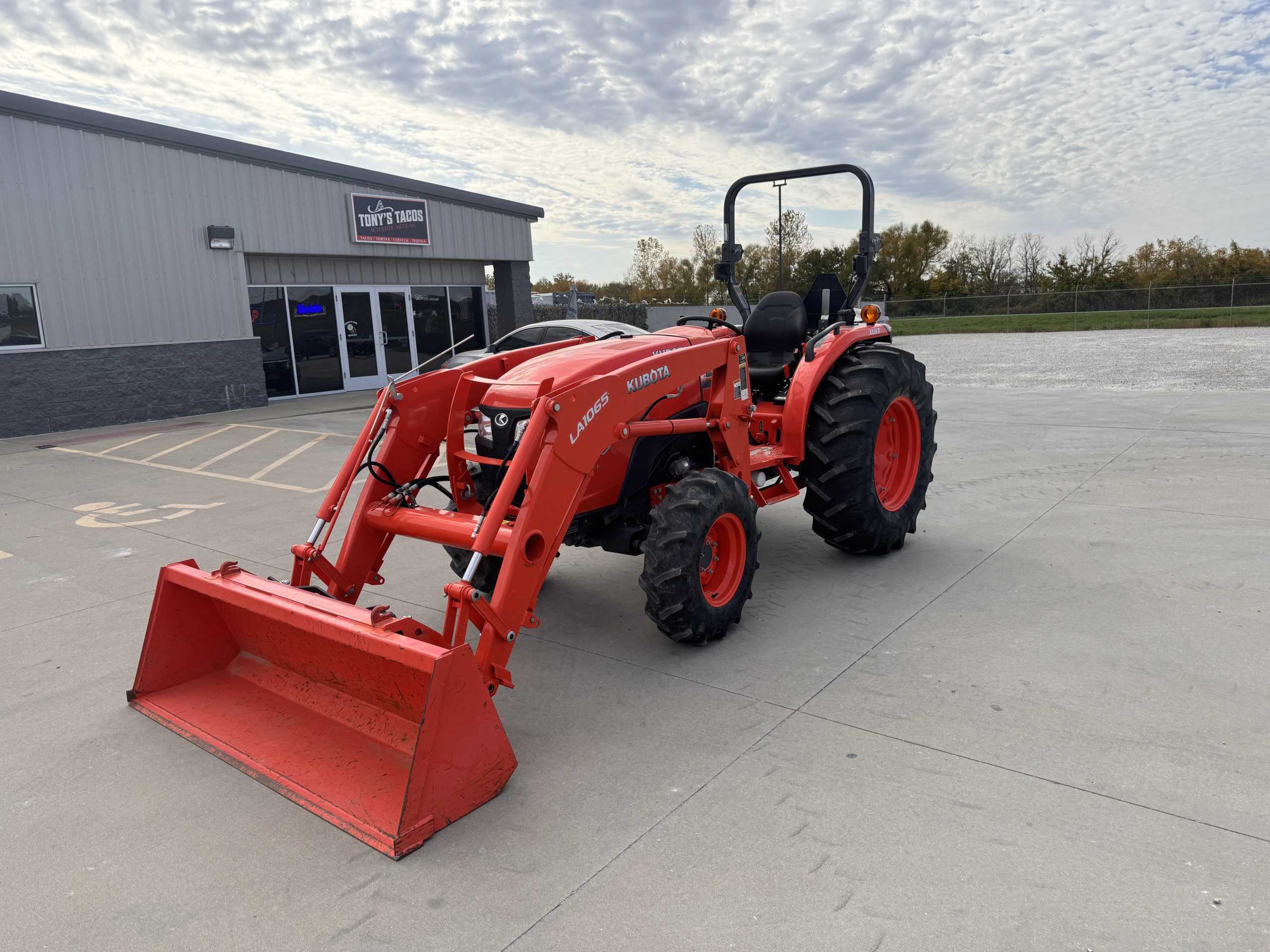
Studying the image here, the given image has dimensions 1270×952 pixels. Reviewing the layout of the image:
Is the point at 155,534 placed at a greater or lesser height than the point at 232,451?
lesser

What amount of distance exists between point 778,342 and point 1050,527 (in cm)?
236

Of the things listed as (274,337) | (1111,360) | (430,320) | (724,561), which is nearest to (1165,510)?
(724,561)

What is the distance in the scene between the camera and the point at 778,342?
18.8ft

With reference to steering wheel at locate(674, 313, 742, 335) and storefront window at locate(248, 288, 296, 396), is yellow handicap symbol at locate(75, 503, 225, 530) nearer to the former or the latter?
steering wheel at locate(674, 313, 742, 335)

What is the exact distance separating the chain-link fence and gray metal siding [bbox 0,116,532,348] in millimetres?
31661

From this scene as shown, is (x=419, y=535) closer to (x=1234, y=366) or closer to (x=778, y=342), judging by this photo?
(x=778, y=342)

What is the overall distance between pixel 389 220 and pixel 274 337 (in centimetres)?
322

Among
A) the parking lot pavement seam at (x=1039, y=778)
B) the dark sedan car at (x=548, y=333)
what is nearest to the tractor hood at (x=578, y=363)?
the parking lot pavement seam at (x=1039, y=778)

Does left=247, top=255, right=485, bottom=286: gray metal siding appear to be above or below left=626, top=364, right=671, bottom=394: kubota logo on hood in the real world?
above

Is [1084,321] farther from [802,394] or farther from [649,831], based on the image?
[649,831]

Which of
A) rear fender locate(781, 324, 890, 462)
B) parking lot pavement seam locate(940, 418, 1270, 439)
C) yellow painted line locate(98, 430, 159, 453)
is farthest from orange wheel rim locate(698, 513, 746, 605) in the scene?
yellow painted line locate(98, 430, 159, 453)

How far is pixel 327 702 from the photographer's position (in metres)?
3.36

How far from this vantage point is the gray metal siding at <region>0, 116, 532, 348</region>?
1195cm

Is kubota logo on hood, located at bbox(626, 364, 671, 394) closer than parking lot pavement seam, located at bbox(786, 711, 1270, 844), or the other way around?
parking lot pavement seam, located at bbox(786, 711, 1270, 844)
